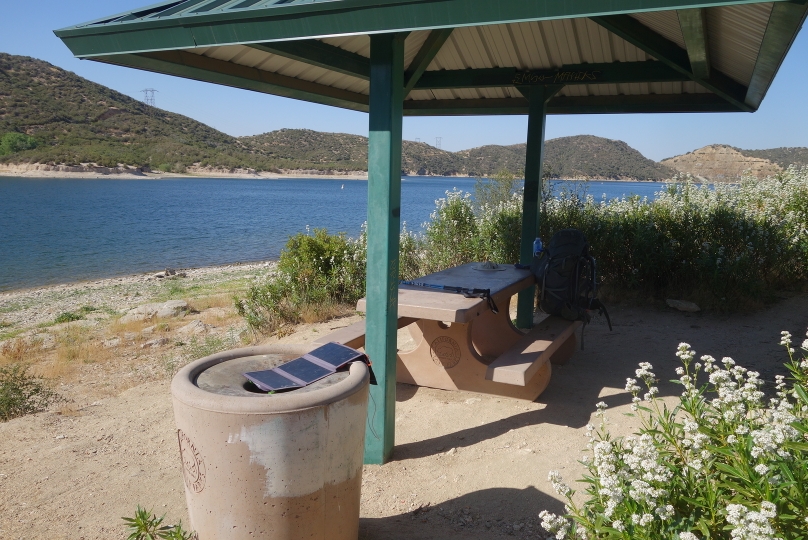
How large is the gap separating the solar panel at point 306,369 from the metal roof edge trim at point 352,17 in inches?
60.7

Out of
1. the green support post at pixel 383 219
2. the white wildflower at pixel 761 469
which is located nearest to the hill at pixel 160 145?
the green support post at pixel 383 219

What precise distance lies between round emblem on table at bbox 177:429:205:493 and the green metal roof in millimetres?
1980

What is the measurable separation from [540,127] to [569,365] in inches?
101

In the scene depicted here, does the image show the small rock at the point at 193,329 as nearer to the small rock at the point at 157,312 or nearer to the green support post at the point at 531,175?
the small rock at the point at 157,312

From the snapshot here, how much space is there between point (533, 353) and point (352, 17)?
9.34ft

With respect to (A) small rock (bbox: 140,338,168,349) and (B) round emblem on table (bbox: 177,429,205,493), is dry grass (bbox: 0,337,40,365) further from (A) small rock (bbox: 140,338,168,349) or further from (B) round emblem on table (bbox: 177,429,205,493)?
(B) round emblem on table (bbox: 177,429,205,493)

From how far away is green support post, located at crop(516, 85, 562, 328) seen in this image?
6629 mm

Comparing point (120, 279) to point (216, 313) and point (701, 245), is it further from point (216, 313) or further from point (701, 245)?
point (701, 245)

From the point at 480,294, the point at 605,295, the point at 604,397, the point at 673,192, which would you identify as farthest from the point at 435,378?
the point at 673,192

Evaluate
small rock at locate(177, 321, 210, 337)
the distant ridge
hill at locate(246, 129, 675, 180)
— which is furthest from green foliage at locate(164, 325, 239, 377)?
hill at locate(246, 129, 675, 180)

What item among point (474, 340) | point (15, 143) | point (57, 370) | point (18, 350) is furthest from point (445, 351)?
point (15, 143)

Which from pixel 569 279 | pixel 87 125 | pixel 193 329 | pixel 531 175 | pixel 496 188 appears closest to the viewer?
pixel 569 279

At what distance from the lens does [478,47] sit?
6.08m

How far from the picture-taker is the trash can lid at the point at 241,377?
2.63m
